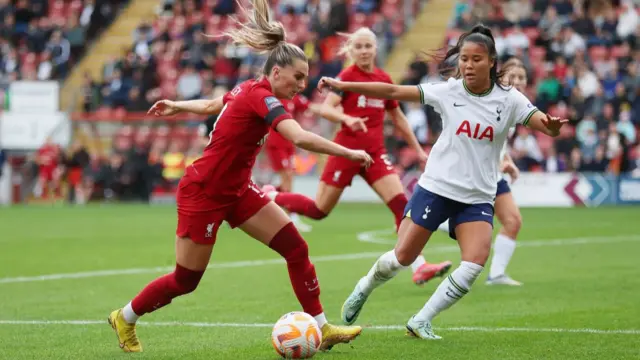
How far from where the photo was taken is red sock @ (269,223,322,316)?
788cm

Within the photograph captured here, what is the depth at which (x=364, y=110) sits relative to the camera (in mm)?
12547

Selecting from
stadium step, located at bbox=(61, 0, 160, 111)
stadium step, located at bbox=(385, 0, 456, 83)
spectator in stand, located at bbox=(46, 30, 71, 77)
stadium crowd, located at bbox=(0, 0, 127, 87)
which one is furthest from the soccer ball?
spectator in stand, located at bbox=(46, 30, 71, 77)

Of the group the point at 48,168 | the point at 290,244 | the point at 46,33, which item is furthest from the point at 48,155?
the point at 290,244

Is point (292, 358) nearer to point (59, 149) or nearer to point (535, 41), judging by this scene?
point (535, 41)

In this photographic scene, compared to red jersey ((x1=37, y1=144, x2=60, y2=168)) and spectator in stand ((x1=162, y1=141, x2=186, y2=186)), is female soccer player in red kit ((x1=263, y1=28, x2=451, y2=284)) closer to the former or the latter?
spectator in stand ((x1=162, y1=141, x2=186, y2=186))

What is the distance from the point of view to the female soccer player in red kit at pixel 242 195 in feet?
25.1

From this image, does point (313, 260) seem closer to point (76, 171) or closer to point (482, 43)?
point (482, 43)

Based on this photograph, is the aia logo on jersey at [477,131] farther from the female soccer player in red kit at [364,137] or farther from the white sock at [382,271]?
the female soccer player in red kit at [364,137]

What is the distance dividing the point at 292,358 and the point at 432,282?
4981mm

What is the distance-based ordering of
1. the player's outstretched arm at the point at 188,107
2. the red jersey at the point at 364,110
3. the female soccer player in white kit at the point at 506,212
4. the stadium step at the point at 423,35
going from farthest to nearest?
the stadium step at the point at 423,35
the red jersey at the point at 364,110
the female soccer player in white kit at the point at 506,212
the player's outstretched arm at the point at 188,107

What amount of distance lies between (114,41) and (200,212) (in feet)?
102

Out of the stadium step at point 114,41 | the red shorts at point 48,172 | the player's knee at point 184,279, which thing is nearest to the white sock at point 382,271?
the player's knee at point 184,279

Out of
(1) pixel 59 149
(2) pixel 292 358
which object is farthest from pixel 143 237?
(1) pixel 59 149

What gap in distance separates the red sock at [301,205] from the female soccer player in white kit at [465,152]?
4.50 meters
